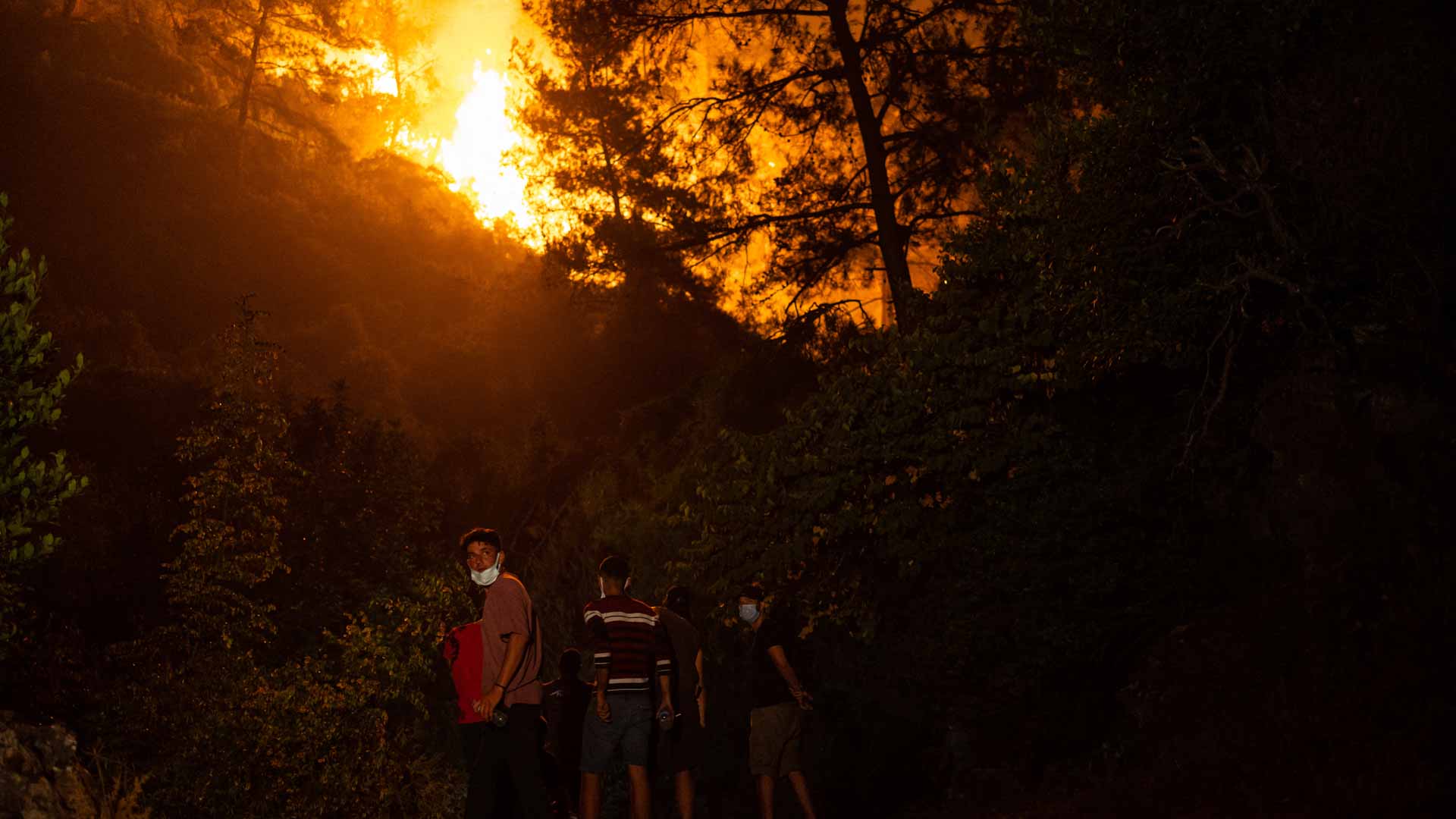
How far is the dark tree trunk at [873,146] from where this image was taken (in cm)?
1552

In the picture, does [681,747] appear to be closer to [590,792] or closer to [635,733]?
[635,733]

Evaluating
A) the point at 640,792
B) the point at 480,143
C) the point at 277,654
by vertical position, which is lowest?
the point at 640,792

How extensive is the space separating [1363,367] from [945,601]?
417 cm

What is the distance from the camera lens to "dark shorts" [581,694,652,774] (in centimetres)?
729

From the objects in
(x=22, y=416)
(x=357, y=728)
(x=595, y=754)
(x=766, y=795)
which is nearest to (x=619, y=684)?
(x=595, y=754)

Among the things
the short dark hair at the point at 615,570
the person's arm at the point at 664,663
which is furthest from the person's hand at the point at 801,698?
the short dark hair at the point at 615,570

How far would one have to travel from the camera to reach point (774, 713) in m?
8.44

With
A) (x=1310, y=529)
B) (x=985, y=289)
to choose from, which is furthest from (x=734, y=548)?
(x=1310, y=529)

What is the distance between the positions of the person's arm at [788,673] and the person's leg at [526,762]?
2.52 meters

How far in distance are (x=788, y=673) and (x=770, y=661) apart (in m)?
0.18

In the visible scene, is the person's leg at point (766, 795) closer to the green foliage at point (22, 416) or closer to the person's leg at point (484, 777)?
the person's leg at point (484, 777)

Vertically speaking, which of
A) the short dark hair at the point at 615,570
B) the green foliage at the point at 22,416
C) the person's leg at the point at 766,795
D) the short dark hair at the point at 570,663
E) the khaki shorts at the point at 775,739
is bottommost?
the person's leg at the point at 766,795

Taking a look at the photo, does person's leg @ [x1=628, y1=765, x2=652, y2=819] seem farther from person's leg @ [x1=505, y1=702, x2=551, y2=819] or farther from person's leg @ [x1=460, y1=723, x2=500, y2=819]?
person's leg @ [x1=460, y1=723, x2=500, y2=819]

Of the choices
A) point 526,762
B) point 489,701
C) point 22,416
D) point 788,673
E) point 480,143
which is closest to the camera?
point 489,701
